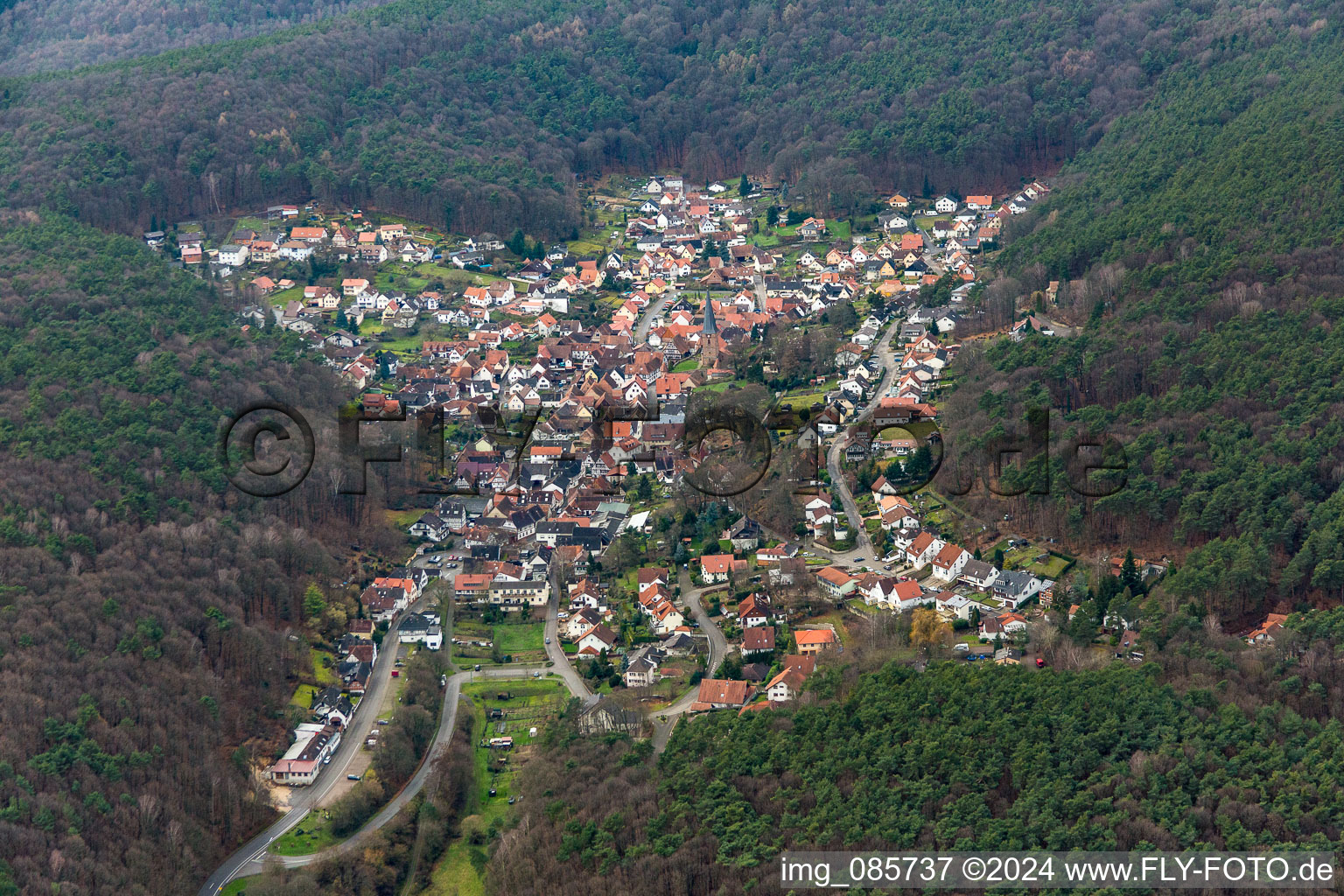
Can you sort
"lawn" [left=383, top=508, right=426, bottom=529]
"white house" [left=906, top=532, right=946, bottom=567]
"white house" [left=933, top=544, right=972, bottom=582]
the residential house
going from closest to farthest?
the residential house < "white house" [left=933, top=544, right=972, bottom=582] < "white house" [left=906, top=532, right=946, bottom=567] < "lawn" [left=383, top=508, right=426, bottom=529]

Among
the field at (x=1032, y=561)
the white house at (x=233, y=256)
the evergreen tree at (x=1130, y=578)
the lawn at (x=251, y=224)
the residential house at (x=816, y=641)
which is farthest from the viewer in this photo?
the lawn at (x=251, y=224)

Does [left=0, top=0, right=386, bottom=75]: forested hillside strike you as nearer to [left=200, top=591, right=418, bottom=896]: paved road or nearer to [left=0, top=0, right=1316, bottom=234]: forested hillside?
[left=0, top=0, right=1316, bottom=234]: forested hillside

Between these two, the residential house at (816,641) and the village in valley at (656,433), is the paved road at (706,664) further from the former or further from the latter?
→ the residential house at (816,641)

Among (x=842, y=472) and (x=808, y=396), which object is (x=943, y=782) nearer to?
(x=842, y=472)

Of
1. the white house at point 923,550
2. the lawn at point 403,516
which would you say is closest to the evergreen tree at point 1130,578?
the white house at point 923,550

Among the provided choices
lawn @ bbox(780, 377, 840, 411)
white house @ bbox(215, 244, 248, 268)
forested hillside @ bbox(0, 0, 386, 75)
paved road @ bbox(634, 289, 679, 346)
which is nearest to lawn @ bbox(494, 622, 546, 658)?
lawn @ bbox(780, 377, 840, 411)

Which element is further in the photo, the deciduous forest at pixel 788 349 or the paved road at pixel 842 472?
the paved road at pixel 842 472
